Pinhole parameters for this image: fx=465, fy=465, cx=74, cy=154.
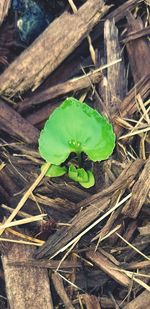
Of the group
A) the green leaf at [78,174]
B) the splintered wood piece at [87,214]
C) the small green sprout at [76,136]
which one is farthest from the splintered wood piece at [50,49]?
the splintered wood piece at [87,214]

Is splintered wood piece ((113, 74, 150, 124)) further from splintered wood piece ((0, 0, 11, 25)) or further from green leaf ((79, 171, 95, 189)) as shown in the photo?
splintered wood piece ((0, 0, 11, 25))

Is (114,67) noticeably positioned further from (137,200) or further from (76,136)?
(137,200)

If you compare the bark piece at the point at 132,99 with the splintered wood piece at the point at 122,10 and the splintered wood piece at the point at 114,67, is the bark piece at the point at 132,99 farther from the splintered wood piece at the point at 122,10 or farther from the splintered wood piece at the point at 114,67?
the splintered wood piece at the point at 122,10

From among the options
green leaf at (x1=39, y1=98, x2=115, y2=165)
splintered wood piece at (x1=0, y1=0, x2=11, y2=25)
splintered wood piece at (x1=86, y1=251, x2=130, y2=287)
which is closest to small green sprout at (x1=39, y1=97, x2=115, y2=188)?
green leaf at (x1=39, y1=98, x2=115, y2=165)

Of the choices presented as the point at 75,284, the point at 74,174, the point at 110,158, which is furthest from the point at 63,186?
the point at 75,284

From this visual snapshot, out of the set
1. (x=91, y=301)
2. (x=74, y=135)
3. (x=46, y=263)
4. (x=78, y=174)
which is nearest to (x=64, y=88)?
(x=74, y=135)

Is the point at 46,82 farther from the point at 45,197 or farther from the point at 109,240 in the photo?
the point at 109,240
